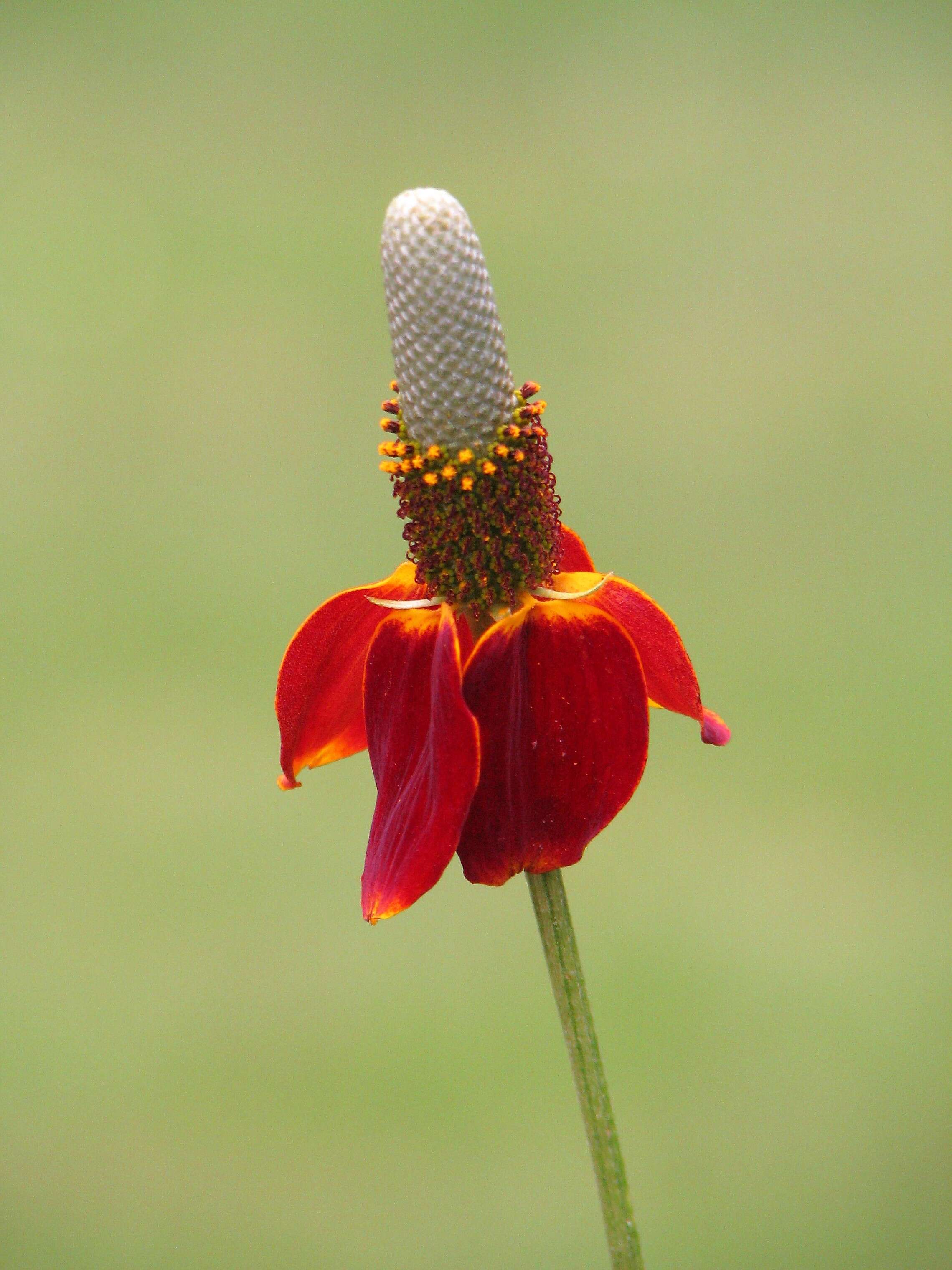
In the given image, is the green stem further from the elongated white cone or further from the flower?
the elongated white cone

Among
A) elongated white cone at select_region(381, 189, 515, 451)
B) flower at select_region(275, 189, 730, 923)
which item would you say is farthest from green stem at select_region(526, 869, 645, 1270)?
elongated white cone at select_region(381, 189, 515, 451)

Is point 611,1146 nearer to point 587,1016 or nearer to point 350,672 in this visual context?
point 587,1016

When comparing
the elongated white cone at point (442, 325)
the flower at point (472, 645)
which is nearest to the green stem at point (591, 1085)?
the flower at point (472, 645)

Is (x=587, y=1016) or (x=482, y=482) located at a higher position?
(x=482, y=482)

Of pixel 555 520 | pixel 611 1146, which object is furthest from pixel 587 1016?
pixel 555 520

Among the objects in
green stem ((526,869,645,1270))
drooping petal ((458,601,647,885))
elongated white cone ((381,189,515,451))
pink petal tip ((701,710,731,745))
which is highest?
elongated white cone ((381,189,515,451))

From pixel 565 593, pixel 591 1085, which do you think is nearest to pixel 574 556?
pixel 565 593
